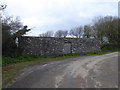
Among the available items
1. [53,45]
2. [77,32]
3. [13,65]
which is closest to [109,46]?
[53,45]

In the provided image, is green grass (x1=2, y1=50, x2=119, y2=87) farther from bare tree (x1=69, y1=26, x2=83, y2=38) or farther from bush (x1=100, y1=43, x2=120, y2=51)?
bare tree (x1=69, y1=26, x2=83, y2=38)

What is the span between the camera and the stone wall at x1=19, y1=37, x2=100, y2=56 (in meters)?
22.5

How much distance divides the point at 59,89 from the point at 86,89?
99cm

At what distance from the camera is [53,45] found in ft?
81.4

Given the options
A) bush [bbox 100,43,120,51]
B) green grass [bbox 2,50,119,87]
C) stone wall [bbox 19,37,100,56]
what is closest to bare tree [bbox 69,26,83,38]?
bush [bbox 100,43,120,51]

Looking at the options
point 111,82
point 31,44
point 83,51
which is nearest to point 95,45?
point 83,51

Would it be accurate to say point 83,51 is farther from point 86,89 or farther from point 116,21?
point 86,89

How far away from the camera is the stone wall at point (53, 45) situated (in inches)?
888

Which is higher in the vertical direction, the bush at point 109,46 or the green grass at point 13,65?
the bush at point 109,46

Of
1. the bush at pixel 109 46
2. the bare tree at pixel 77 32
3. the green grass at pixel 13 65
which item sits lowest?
the green grass at pixel 13 65

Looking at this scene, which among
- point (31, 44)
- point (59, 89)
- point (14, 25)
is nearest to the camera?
point (59, 89)

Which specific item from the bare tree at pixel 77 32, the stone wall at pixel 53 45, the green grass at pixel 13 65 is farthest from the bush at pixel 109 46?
the bare tree at pixel 77 32

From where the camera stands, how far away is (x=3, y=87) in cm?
729

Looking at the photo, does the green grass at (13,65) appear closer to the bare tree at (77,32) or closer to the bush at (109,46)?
the bush at (109,46)
